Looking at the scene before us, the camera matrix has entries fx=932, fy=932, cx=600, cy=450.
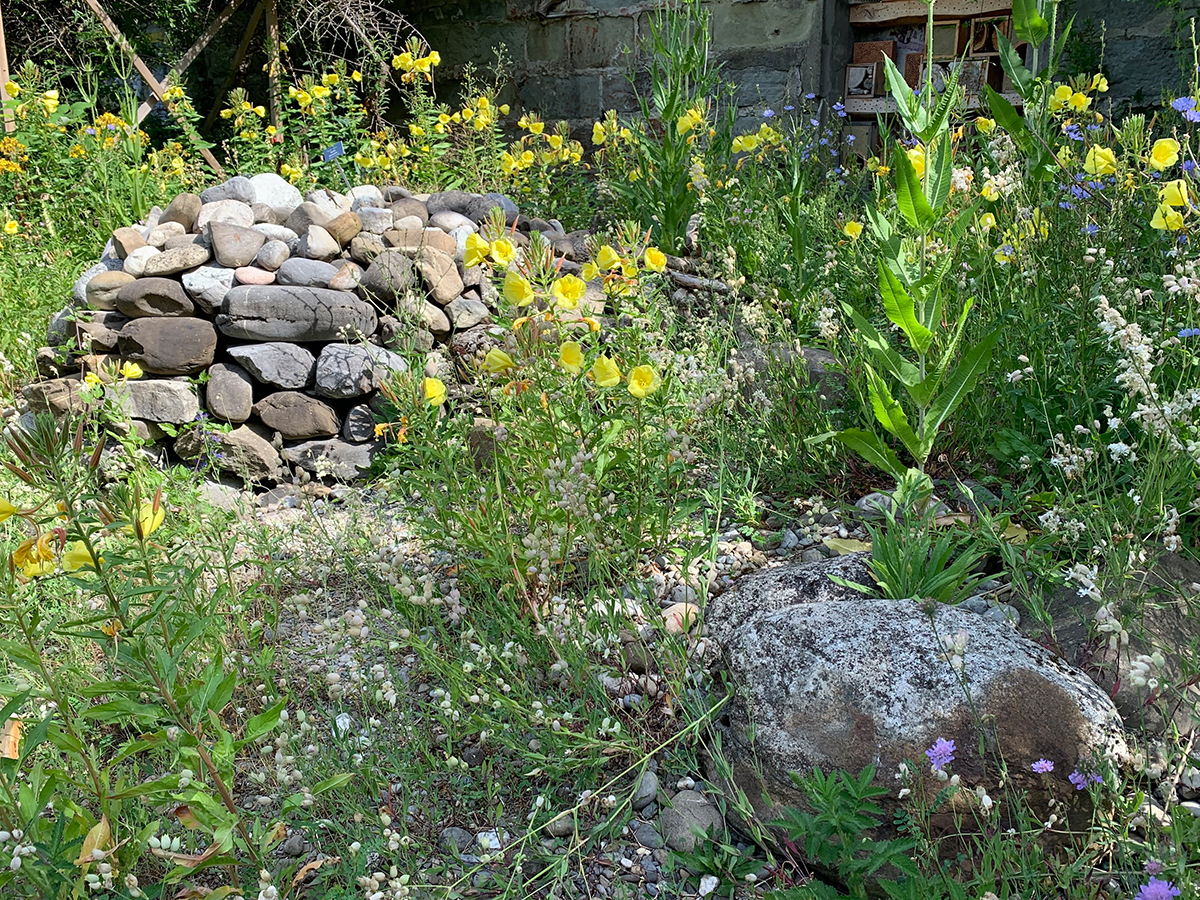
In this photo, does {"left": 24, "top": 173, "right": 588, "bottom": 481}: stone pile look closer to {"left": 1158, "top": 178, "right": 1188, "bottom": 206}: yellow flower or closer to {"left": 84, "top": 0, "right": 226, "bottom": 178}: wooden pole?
{"left": 1158, "top": 178, "right": 1188, "bottom": 206}: yellow flower

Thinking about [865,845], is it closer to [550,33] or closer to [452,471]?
[452,471]

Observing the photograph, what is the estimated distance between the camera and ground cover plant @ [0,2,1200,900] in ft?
5.59

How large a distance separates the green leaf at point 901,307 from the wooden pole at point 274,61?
595cm

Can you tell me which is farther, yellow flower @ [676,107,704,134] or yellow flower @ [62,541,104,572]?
yellow flower @ [676,107,704,134]

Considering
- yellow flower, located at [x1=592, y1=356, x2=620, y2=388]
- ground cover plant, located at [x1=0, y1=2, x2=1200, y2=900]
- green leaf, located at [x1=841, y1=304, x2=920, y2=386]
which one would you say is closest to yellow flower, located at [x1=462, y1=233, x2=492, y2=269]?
ground cover plant, located at [x1=0, y1=2, x2=1200, y2=900]

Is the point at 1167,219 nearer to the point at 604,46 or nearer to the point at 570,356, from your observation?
the point at 570,356

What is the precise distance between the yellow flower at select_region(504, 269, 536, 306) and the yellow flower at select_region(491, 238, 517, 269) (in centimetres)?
10

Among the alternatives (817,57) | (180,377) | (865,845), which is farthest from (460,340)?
(817,57)

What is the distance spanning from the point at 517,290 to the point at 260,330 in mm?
2167

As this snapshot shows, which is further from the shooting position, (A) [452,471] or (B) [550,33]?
(B) [550,33]

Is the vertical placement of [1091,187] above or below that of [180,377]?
above

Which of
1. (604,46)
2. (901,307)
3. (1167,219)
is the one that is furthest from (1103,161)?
(604,46)

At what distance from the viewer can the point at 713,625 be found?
2387 mm

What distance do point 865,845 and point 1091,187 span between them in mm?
2498
